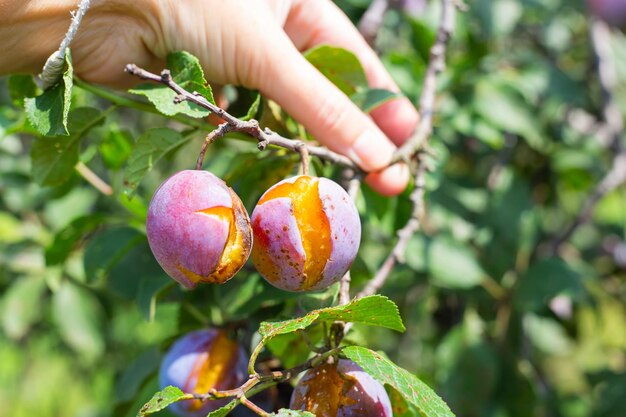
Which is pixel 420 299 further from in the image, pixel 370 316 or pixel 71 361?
pixel 71 361

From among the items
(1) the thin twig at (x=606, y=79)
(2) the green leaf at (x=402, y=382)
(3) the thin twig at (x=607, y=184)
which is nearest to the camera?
(2) the green leaf at (x=402, y=382)

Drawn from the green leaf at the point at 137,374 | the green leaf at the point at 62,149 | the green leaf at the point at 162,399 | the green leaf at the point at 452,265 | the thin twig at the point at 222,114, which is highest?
the thin twig at the point at 222,114

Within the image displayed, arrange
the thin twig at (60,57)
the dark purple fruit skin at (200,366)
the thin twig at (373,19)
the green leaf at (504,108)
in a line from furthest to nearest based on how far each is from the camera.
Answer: the green leaf at (504,108), the thin twig at (373,19), the dark purple fruit skin at (200,366), the thin twig at (60,57)

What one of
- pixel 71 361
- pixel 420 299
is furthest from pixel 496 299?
pixel 71 361

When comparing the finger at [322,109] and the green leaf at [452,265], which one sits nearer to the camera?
the finger at [322,109]

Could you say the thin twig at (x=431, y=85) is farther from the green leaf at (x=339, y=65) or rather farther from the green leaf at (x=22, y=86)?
the green leaf at (x=22, y=86)

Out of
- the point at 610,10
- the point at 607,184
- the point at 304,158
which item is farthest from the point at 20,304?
the point at 610,10

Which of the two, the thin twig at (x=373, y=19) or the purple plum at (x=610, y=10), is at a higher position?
the thin twig at (x=373, y=19)

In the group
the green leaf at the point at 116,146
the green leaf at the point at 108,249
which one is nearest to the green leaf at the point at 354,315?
the green leaf at the point at 108,249
